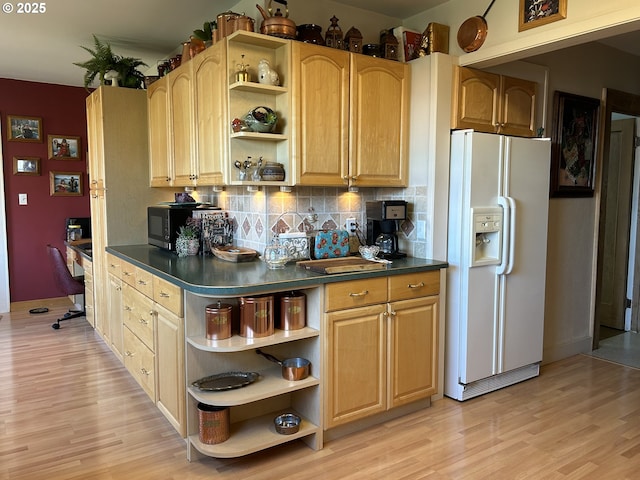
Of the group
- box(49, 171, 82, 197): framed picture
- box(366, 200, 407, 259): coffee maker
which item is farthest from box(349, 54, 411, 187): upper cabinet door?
box(49, 171, 82, 197): framed picture

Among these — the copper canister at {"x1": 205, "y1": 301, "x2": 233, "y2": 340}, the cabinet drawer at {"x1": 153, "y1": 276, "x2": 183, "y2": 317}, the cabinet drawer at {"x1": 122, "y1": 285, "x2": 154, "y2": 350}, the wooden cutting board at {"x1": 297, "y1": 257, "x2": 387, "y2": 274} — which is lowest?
the cabinet drawer at {"x1": 122, "y1": 285, "x2": 154, "y2": 350}

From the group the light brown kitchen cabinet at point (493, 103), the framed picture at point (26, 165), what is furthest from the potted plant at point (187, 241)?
the framed picture at point (26, 165)

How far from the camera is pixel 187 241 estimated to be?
333 centimetres

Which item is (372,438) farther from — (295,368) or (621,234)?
(621,234)

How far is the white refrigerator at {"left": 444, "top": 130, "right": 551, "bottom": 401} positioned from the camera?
302 centimetres

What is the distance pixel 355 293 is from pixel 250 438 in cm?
92

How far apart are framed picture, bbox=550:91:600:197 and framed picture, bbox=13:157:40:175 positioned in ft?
17.6

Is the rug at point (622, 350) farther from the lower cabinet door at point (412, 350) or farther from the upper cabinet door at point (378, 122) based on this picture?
the upper cabinet door at point (378, 122)

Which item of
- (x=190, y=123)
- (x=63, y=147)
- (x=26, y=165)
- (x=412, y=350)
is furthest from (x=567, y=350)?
(x=26, y=165)

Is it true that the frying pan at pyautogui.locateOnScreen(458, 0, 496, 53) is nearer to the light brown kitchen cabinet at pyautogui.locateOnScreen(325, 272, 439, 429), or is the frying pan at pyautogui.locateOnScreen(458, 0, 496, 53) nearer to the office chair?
the light brown kitchen cabinet at pyautogui.locateOnScreen(325, 272, 439, 429)

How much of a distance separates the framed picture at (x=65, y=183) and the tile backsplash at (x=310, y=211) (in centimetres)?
316

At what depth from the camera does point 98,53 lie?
380 centimetres

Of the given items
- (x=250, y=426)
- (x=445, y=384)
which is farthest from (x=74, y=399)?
(x=445, y=384)

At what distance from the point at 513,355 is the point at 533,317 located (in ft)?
1.07
